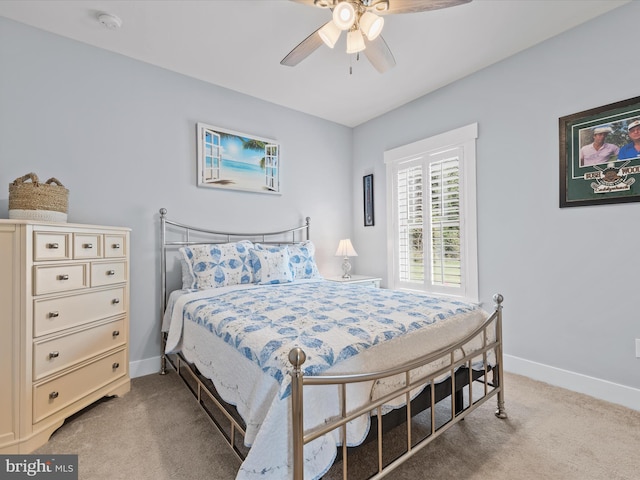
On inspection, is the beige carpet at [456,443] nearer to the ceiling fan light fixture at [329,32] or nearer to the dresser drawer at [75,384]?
the dresser drawer at [75,384]

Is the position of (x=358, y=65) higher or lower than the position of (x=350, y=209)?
higher

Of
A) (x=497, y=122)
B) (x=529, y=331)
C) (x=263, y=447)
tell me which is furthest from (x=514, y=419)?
(x=497, y=122)

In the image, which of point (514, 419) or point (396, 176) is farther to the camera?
point (396, 176)

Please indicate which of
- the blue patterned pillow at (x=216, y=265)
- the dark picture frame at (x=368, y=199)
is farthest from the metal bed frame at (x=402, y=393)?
the dark picture frame at (x=368, y=199)

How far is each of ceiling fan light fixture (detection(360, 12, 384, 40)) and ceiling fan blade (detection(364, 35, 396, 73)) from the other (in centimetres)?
16

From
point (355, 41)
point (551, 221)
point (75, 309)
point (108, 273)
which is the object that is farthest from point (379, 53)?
A: point (75, 309)

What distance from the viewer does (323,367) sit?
1.18 m

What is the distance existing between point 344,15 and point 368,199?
2.62 meters

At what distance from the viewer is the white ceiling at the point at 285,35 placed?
7.16ft

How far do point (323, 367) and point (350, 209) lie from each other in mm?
3437

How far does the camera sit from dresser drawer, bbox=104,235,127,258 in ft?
7.43

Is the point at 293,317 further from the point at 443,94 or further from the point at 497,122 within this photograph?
the point at 443,94

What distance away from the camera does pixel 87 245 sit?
2.11 m

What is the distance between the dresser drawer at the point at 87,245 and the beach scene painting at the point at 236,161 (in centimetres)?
114
